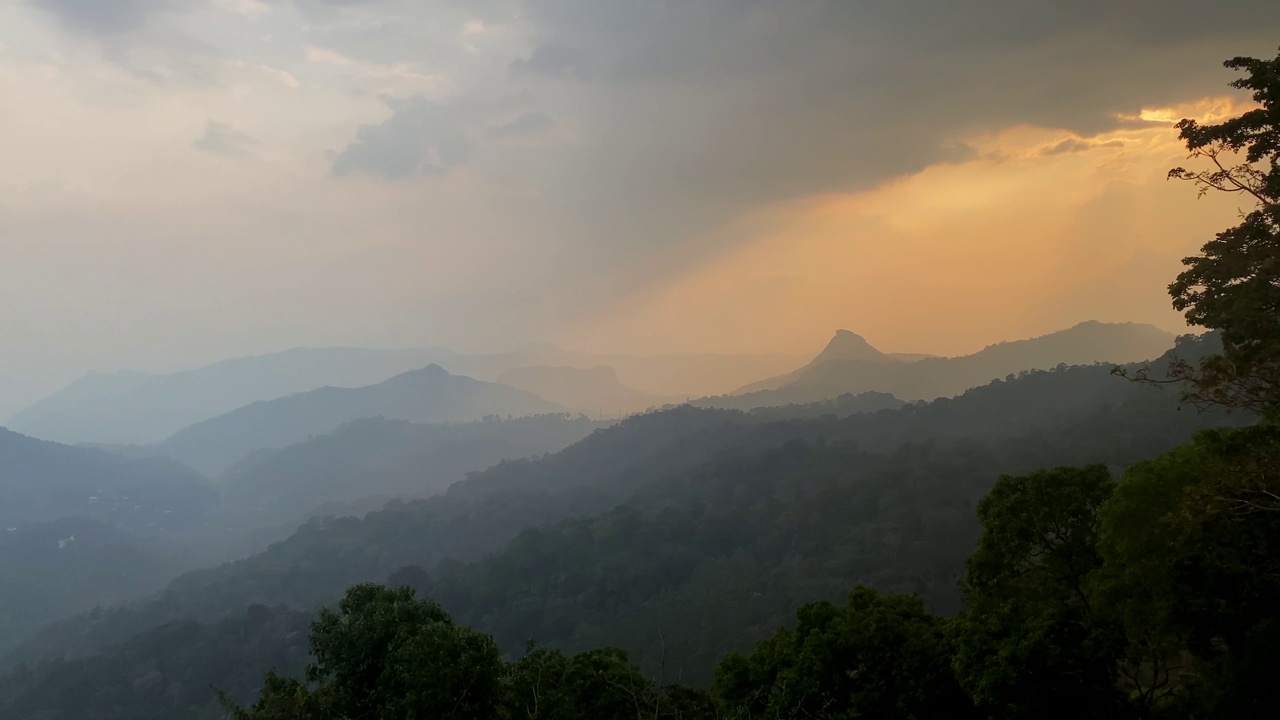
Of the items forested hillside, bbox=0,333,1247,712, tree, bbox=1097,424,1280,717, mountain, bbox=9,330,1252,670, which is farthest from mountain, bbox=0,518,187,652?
tree, bbox=1097,424,1280,717

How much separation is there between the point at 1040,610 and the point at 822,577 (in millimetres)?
59990

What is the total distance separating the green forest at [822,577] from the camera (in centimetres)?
1388

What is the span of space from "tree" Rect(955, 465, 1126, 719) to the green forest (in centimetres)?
7

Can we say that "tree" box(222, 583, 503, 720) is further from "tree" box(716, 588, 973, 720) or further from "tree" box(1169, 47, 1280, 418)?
"tree" box(1169, 47, 1280, 418)

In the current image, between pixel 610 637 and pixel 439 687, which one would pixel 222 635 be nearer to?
pixel 610 637

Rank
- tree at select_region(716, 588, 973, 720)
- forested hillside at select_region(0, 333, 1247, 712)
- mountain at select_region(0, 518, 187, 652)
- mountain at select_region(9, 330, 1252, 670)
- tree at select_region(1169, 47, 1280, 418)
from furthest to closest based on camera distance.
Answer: mountain at select_region(0, 518, 187, 652) < mountain at select_region(9, 330, 1252, 670) < forested hillside at select_region(0, 333, 1247, 712) < tree at select_region(716, 588, 973, 720) < tree at select_region(1169, 47, 1280, 418)

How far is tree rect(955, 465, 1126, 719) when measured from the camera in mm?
16125

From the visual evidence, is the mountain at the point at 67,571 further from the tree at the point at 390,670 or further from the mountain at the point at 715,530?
the tree at the point at 390,670

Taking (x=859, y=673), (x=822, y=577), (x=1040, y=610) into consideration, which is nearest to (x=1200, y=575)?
(x=1040, y=610)

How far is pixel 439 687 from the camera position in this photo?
48.3 ft

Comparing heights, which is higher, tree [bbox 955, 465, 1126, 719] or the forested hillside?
tree [bbox 955, 465, 1126, 719]

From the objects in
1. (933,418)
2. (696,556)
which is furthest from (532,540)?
(933,418)

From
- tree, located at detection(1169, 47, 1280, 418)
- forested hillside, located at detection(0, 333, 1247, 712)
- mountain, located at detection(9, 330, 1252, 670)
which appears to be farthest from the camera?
mountain, located at detection(9, 330, 1252, 670)

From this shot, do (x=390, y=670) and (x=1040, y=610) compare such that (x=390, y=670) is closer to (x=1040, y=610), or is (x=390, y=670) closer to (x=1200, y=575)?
(x=1040, y=610)
